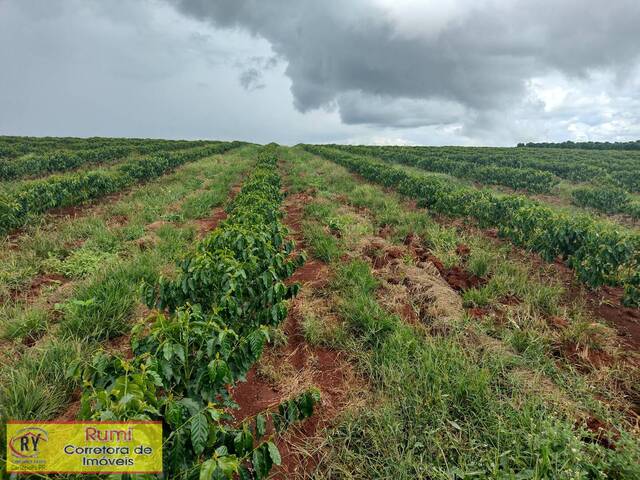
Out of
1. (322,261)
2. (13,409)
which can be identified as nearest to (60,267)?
(13,409)

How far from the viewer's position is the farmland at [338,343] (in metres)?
2.38

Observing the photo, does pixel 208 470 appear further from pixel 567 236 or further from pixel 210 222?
pixel 210 222

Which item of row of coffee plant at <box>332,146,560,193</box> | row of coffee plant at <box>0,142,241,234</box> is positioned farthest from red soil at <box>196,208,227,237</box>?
row of coffee plant at <box>332,146,560,193</box>

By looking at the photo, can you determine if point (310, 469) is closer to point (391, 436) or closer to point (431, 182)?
point (391, 436)

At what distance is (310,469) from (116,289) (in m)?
3.94

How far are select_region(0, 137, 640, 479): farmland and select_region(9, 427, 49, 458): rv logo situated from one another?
0.28m

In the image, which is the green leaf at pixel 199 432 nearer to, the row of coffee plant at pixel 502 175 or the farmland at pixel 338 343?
the farmland at pixel 338 343

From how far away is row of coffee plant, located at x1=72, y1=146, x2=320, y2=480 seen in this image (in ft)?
5.74

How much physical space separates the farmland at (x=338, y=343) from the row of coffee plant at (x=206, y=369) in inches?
0.7

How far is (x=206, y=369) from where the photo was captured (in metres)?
2.38

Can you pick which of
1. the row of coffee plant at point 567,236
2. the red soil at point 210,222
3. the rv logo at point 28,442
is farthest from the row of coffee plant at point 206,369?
the row of coffee plant at point 567,236

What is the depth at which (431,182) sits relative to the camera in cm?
1169

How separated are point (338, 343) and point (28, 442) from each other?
3.09 metres

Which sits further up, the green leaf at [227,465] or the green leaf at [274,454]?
the green leaf at [227,465]
